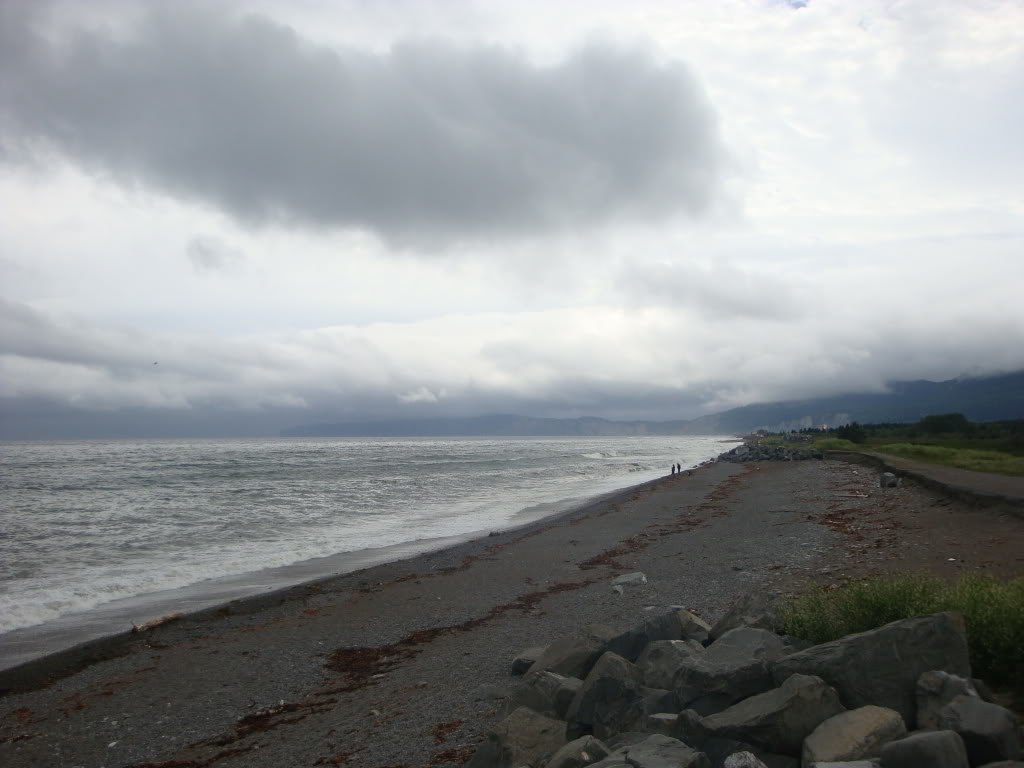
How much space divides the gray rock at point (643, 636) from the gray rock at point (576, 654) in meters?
0.17

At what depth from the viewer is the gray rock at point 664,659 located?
6395 mm

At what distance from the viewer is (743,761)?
165 inches

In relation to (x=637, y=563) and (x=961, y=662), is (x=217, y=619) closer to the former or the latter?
(x=637, y=563)

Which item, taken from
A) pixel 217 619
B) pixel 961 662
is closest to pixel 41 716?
pixel 217 619

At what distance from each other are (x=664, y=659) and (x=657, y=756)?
2.08 m

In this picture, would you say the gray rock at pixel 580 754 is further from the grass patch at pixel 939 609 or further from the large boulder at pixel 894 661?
the grass patch at pixel 939 609

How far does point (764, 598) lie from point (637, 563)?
8676mm

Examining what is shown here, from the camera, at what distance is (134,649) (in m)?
11.9

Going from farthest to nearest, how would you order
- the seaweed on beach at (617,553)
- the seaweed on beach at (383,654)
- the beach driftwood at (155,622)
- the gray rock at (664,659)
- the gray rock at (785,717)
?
the seaweed on beach at (617,553) < the beach driftwood at (155,622) < the seaweed on beach at (383,654) < the gray rock at (664,659) < the gray rock at (785,717)

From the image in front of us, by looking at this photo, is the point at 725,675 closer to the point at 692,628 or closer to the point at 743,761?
the point at 743,761

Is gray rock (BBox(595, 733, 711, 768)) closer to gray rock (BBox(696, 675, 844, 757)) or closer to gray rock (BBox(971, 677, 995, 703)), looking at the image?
gray rock (BBox(696, 675, 844, 757))

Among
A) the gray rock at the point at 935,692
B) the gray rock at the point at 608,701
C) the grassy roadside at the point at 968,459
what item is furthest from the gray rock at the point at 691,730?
the grassy roadside at the point at 968,459

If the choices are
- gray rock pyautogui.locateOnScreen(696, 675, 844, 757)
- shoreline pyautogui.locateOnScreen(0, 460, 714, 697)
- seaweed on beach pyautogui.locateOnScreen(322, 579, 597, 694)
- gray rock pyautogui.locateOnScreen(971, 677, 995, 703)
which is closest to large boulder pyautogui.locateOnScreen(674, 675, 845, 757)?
gray rock pyautogui.locateOnScreen(696, 675, 844, 757)

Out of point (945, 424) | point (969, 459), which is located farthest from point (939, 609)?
point (945, 424)
